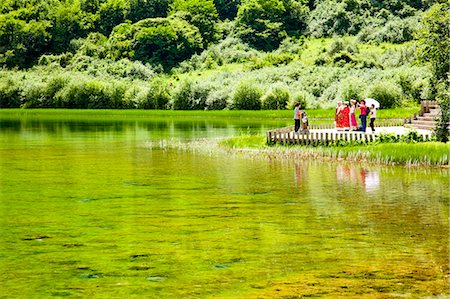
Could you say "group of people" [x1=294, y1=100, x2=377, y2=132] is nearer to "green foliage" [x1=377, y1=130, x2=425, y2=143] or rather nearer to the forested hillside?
"green foliage" [x1=377, y1=130, x2=425, y2=143]

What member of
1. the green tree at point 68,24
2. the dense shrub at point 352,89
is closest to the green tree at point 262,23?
the green tree at point 68,24

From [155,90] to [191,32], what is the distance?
61.1m

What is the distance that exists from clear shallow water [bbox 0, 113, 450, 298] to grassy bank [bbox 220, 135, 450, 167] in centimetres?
159

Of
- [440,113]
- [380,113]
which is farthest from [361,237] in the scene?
[380,113]

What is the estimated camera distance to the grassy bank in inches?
1437

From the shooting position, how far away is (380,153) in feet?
125

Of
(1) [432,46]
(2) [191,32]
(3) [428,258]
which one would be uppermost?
(2) [191,32]

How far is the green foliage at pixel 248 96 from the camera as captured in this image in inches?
4090

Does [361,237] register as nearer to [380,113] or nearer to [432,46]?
[432,46]

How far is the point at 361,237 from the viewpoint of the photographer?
65.7 ft

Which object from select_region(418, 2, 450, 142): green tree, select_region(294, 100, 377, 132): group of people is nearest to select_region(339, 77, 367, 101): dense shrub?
select_region(294, 100, 377, 132): group of people

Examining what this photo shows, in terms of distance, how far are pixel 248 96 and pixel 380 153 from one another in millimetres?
66574

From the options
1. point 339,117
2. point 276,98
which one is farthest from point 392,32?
point 339,117

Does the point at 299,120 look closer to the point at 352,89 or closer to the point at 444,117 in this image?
the point at 444,117
